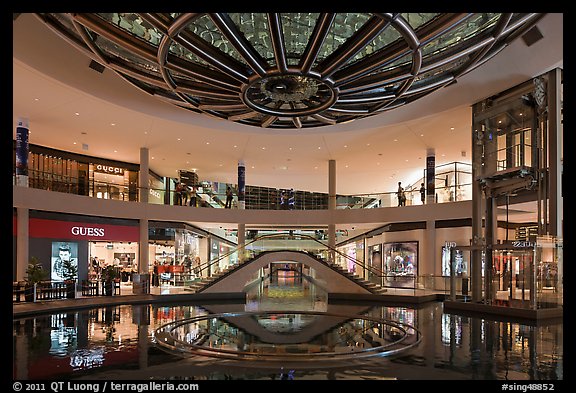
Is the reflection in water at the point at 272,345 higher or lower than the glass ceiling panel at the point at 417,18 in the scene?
lower

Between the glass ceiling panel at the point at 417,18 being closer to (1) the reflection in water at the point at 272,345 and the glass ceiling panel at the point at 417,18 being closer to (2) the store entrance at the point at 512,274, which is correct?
(1) the reflection in water at the point at 272,345

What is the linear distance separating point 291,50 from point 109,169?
20.6m

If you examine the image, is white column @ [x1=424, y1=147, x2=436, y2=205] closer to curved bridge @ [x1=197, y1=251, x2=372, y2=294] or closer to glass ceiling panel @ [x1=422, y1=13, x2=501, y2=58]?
curved bridge @ [x1=197, y1=251, x2=372, y2=294]

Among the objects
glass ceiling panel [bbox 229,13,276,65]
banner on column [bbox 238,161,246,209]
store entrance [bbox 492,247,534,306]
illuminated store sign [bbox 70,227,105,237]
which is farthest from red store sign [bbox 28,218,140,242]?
store entrance [bbox 492,247,534,306]

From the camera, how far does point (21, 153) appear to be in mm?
18984

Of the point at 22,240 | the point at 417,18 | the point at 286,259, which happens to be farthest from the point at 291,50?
the point at 22,240

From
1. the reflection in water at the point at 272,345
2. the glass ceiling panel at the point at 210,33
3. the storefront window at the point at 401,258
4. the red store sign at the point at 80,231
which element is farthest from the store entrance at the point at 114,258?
the glass ceiling panel at the point at 210,33

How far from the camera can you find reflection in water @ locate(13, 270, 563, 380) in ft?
24.0

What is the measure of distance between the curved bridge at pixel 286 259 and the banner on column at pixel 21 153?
8.58 meters

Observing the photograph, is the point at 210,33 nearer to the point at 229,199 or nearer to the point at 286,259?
the point at 286,259

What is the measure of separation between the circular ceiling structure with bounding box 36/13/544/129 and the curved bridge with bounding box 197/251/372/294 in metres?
9.03

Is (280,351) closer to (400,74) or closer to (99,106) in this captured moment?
(400,74)

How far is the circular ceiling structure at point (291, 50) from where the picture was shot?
1010cm
